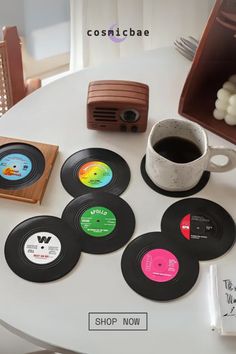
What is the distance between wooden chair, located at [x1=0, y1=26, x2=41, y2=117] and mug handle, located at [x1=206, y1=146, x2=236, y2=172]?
46cm

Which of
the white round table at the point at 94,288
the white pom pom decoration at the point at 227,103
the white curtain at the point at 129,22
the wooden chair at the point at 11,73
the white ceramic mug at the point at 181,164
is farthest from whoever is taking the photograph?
the white curtain at the point at 129,22

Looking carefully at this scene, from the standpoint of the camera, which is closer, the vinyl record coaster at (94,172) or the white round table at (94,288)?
the white round table at (94,288)

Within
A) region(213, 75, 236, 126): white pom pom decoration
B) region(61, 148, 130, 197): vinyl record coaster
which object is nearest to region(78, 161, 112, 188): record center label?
region(61, 148, 130, 197): vinyl record coaster

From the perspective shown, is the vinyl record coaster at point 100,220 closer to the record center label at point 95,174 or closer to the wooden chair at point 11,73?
the record center label at point 95,174

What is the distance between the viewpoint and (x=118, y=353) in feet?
1.97

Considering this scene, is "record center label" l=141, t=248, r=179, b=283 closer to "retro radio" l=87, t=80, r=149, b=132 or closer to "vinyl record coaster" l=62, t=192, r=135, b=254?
"vinyl record coaster" l=62, t=192, r=135, b=254

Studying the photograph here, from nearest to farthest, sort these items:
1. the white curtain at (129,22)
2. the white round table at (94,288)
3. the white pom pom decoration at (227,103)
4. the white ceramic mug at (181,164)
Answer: the white round table at (94,288)
the white ceramic mug at (181,164)
the white pom pom decoration at (227,103)
the white curtain at (129,22)

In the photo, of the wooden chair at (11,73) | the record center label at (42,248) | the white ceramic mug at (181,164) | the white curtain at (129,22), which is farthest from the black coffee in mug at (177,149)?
the white curtain at (129,22)

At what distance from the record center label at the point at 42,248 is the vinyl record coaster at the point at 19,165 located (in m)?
0.09

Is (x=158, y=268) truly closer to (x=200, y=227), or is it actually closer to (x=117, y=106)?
(x=200, y=227)

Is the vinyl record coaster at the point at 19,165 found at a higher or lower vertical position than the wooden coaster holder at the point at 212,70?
lower

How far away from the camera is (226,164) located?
2.49 feet

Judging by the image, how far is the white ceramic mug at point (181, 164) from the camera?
0.72 m

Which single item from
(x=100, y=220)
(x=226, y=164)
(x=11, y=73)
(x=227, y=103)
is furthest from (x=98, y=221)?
(x=11, y=73)
